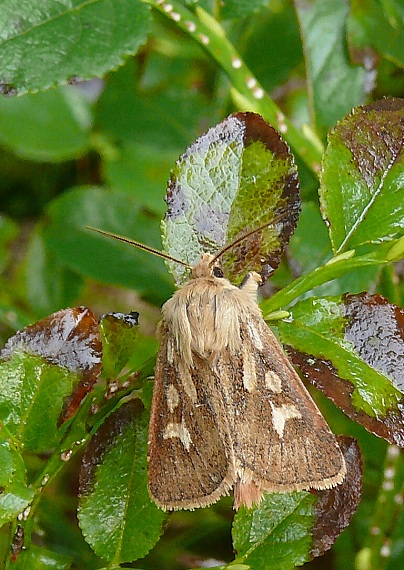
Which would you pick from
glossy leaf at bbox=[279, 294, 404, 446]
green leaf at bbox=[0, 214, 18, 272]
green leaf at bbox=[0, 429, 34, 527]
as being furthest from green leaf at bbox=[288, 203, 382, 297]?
green leaf at bbox=[0, 214, 18, 272]

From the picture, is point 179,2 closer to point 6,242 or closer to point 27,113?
point 27,113

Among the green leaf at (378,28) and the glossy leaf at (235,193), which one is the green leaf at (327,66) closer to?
the green leaf at (378,28)

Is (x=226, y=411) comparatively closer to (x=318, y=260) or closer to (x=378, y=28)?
(x=318, y=260)

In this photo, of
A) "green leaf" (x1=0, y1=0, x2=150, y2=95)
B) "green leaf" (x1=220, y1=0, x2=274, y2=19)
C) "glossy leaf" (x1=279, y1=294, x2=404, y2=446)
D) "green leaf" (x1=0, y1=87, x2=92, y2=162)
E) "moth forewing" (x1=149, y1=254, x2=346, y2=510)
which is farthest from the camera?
"green leaf" (x1=0, y1=87, x2=92, y2=162)

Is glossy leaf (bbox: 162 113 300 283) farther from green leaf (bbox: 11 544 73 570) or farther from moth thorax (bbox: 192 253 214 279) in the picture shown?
green leaf (bbox: 11 544 73 570)

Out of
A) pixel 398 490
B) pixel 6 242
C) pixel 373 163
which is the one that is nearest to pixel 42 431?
pixel 373 163

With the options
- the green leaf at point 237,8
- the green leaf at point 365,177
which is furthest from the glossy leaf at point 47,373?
the green leaf at point 237,8
